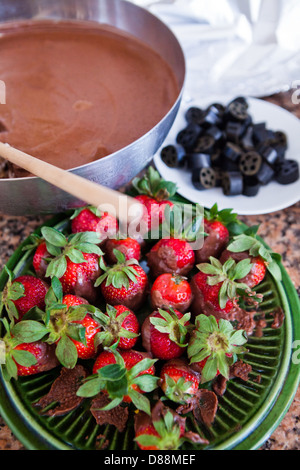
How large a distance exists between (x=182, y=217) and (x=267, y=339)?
299 millimetres

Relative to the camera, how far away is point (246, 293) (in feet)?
2.61

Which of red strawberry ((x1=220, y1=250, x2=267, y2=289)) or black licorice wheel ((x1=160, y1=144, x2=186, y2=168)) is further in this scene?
black licorice wheel ((x1=160, y1=144, x2=186, y2=168))

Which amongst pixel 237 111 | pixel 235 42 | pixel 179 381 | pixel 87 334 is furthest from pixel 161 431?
pixel 235 42

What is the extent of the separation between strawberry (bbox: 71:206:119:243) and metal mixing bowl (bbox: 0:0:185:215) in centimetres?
5

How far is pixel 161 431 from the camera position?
629mm

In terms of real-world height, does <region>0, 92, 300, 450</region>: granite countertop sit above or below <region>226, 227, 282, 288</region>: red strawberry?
below

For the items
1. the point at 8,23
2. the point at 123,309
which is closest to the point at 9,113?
the point at 8,23

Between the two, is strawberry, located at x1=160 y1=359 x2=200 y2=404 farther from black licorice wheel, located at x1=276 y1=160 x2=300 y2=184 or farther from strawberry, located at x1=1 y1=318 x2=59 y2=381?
black licorice wheel, located at x1=276 y1=160 x2=300 y2=184

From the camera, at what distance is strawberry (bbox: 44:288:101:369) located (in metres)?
0.69

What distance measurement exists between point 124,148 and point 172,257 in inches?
9.3

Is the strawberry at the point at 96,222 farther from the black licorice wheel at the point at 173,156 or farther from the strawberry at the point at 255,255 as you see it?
the black licorice wheel at the point at 173,156

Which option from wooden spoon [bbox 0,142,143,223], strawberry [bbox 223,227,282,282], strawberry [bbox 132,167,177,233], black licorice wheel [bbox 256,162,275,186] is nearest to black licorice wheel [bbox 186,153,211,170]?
black licorice wheel [bbox 256,162,275,186]
